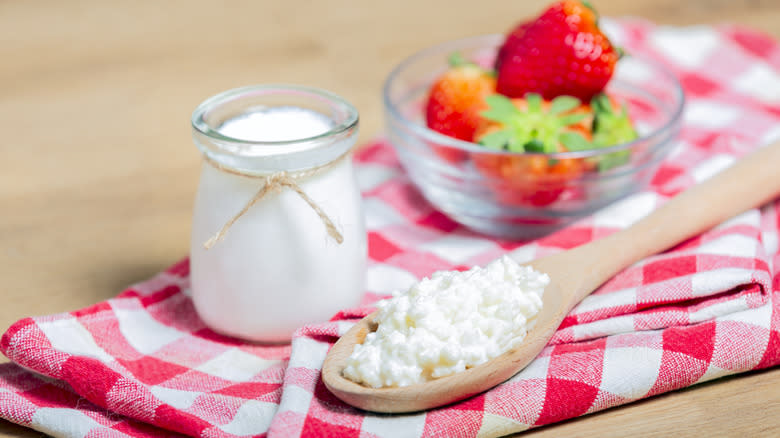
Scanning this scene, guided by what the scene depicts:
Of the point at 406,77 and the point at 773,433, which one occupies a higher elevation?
the point at 406,77

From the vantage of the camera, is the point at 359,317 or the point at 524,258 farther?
the point at 524,258

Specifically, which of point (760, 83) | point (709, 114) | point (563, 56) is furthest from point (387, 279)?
point (760, 83)

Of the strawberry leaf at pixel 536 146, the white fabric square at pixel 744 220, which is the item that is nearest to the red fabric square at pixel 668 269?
the white fabric square at pixel 744 220

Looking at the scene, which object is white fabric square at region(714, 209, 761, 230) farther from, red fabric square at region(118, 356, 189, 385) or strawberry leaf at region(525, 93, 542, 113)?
red fabric square at region(118, 356, 189, 385)

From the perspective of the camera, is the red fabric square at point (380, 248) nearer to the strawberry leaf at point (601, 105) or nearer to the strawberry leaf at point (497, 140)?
the strawberry leaf at point (497, 140)

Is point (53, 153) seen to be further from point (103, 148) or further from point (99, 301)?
point (99, 301)

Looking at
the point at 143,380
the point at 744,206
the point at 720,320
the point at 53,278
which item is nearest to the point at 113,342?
the point at 143,380
